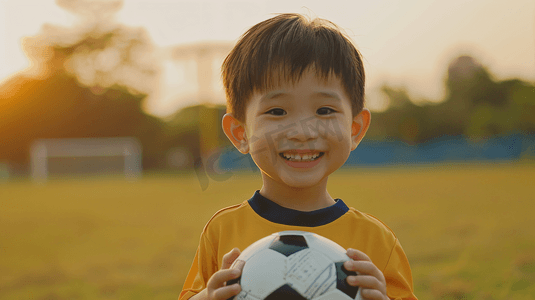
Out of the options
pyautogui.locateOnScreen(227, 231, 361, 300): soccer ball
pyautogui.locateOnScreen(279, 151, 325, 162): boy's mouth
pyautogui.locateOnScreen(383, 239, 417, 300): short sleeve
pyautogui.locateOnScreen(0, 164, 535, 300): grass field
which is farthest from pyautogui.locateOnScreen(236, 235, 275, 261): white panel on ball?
pyautogui.locateOnScreen(0, 164, 535, 300): grass field

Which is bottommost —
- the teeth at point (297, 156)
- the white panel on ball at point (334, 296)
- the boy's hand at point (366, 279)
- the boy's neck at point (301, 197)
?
the white panel on ball at point (334, 296)

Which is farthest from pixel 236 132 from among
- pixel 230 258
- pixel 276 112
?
pixel 230 258

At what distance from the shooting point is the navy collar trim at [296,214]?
5.68 ft

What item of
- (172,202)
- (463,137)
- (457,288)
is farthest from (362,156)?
(457,288)

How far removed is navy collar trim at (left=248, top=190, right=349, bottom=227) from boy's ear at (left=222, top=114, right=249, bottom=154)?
25 centimetres

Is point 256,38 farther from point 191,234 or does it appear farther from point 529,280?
point 191,234

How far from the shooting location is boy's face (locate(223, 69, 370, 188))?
1682 mm

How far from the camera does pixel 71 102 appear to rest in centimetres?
3409

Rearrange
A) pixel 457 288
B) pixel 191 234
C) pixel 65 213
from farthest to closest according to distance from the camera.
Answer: pixel 65 213 < pixel 191 234 < pixel 457 288

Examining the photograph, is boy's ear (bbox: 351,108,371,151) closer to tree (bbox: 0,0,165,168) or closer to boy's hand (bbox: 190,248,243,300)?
boy's hand (bbox: 190,248,243,300)

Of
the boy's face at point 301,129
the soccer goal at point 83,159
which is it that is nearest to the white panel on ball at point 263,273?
the boy's face at point 301,129

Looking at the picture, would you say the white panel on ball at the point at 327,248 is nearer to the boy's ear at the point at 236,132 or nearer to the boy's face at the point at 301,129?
the boy's face at the point at 301,129

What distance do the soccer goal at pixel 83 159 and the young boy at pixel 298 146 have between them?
2654 centimetres

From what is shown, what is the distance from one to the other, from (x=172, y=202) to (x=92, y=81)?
1056 inches
